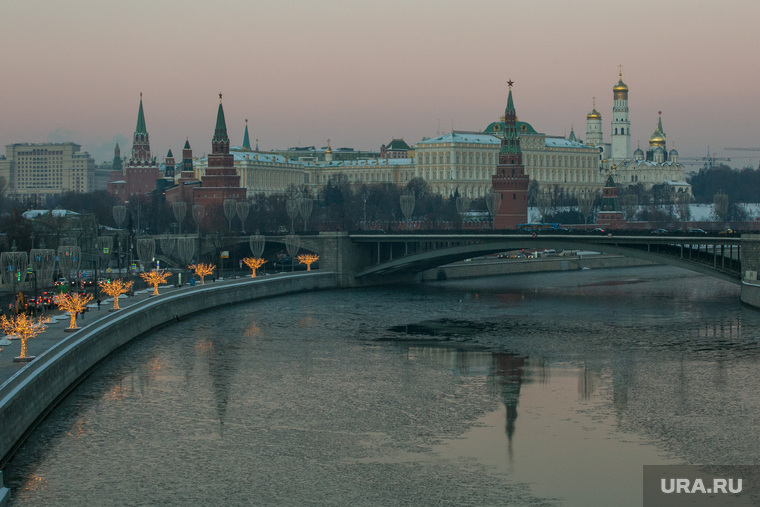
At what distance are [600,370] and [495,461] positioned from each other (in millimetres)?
10755

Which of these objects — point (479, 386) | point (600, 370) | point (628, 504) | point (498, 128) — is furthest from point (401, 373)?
point (498, 128)

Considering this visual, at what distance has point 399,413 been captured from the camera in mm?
26828

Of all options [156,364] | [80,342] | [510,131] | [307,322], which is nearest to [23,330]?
[80,342]

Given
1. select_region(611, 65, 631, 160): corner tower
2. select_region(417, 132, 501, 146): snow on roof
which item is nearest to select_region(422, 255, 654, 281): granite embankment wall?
select_region(417, 132, 501, 146): snow on roof

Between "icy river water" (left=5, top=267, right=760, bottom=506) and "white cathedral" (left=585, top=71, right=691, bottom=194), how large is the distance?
13946 cm

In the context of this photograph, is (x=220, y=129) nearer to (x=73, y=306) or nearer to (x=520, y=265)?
(x=520, y=265)

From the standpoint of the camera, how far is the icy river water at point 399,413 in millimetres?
21266

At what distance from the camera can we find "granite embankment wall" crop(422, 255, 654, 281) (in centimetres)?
6912

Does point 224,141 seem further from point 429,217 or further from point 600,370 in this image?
point 600,370

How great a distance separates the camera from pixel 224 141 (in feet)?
348

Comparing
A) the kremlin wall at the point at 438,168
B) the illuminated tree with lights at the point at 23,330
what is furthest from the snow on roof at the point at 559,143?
the illuminated tree with lights at the point at 23,330

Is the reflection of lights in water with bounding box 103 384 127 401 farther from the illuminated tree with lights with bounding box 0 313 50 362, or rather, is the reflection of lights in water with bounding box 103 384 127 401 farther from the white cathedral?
the white cathedral

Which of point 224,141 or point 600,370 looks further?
point 224,141

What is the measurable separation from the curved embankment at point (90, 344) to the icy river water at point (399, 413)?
497 mm
